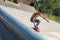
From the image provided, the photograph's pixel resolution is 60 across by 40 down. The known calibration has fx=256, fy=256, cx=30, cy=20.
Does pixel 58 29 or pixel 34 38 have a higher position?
pixel 34 38

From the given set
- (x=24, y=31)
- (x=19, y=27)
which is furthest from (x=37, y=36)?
(x=19, y=27)

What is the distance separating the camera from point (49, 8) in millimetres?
34344

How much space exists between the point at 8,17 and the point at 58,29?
8.88 m

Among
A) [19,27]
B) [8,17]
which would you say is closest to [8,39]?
[8,17]

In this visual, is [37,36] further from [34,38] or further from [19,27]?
[19,27]

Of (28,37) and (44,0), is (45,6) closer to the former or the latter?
(44,0)

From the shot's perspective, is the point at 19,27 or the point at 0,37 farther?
the point at 0,37

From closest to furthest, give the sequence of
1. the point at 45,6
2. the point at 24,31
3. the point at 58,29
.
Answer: the point at 24,31
the point at 58,29
the point at 45,6

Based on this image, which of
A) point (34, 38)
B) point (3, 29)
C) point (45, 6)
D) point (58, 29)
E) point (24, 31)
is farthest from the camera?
point (45, 6)

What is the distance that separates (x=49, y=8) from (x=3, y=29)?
3239 centimetres

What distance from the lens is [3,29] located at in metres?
2.12

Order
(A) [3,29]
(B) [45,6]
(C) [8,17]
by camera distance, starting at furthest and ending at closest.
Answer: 1. (B) [45,6]
2. (A) [3,29]
3. (C) [8,17]

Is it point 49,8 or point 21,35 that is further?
point 49,8

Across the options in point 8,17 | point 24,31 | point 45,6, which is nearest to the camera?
point 24,31
